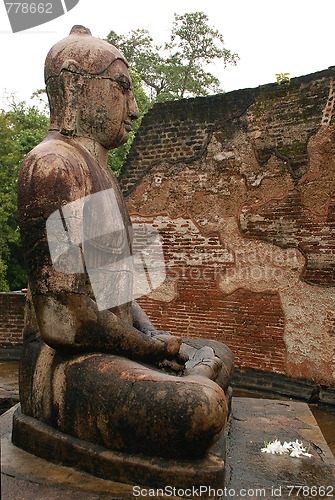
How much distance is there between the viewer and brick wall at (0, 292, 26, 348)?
6.58 meters

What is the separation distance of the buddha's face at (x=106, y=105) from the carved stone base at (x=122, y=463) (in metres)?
1.40

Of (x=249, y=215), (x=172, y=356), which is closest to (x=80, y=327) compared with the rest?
(x=172, y=356)

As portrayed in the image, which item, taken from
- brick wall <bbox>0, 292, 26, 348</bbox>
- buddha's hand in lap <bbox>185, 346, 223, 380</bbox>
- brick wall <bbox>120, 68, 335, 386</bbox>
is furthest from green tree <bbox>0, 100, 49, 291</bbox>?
buddha's hand in lap <bbox>185, 346, 223, 380</bbox>

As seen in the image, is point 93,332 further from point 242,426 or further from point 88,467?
point 242,426

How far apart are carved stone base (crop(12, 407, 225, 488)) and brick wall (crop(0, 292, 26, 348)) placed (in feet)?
14.9

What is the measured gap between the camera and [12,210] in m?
12.6

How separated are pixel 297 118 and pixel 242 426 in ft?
12.3

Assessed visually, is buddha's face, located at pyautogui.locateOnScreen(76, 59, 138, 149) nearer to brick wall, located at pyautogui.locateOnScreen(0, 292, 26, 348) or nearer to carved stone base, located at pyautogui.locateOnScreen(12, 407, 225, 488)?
carved stone base, located at pyautogui.locateOnScreen(12, 407, 225, 488)

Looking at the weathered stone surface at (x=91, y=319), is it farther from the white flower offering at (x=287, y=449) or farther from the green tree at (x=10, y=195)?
the green tree at (x=10, y=195)

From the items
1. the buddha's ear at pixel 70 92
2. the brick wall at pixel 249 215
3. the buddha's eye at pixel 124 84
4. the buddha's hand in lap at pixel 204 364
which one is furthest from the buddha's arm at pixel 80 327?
the brick wall at pixel 249 215

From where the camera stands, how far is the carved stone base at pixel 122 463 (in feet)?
6.30

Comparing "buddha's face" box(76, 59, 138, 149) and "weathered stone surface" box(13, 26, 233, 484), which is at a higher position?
"buddha's face" box(76, 59, 138, 149)

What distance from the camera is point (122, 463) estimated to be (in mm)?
1978

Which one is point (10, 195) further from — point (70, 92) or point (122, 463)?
point (122, 463)
